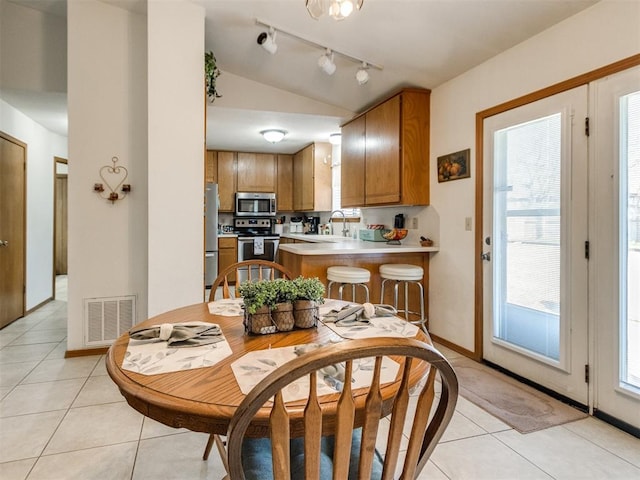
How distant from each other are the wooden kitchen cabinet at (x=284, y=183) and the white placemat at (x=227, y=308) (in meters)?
5.00

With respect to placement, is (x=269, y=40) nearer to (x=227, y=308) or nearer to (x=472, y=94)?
(x=472, y=94)

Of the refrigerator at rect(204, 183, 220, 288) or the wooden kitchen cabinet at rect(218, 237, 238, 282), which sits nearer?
the refrigerator at rect(204, 183, 220, 288)

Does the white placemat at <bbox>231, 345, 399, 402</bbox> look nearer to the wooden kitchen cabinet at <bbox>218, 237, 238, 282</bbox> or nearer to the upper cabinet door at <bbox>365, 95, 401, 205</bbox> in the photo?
the upper cabinet door at <bbox>365, 95, 401, 205</bbox>

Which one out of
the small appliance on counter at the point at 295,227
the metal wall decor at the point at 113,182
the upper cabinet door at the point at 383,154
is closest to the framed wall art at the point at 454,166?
the upper cabinet door at the point at 383,154

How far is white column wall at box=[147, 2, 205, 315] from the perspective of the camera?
2754 mm

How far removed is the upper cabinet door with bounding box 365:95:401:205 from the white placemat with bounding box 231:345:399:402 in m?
2.64

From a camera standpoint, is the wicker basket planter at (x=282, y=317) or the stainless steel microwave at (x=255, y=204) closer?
the wicker basket planter at (x=282, y=317)

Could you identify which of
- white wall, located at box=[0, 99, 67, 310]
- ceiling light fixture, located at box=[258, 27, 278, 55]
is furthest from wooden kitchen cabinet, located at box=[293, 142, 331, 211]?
white wall, located at box=[0, 99, 67, 310]

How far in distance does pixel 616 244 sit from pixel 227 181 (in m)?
5.49

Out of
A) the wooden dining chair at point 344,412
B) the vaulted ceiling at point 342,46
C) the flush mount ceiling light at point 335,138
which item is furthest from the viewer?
the flush mount ceiling light at point 335,138

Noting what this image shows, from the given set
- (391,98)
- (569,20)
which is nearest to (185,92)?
(391,98)

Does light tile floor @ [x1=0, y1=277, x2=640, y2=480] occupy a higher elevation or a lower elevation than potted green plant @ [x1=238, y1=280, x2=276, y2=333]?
lower

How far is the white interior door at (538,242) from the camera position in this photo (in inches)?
88.7

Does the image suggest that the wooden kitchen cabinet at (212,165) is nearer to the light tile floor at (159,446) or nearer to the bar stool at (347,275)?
the bar stool at (347,275)
